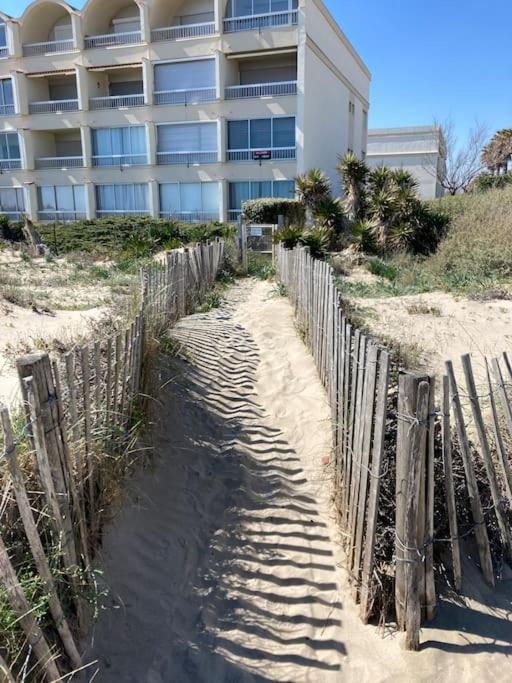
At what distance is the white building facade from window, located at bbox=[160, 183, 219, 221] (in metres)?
18.9

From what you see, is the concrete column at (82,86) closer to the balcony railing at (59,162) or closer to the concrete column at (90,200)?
the balcony railing at (59,162)

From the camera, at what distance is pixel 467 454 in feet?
10.4

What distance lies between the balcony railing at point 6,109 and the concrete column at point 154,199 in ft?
32.6

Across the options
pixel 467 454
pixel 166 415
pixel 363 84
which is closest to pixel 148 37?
pixel 363 84

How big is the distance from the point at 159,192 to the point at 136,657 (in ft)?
93.2

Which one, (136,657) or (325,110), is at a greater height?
(325,110)

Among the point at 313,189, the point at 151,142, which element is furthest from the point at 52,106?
the point at 313,189

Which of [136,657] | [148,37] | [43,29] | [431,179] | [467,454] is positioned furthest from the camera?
[431,179]

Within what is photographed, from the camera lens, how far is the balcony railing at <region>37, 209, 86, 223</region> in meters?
31.0

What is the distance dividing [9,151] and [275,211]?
748 inches

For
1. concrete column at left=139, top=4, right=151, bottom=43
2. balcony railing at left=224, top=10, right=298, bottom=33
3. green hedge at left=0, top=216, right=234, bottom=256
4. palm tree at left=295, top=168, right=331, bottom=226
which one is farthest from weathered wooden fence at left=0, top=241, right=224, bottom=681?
concrete column at left=139, top=4, right=151, bottom=43

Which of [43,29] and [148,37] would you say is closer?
[148,37]

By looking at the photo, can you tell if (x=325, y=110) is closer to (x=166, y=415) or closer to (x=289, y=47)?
(x=289, y=47)

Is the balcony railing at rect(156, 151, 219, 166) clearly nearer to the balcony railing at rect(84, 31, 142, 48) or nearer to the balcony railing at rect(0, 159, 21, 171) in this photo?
the balcony railing at rect(84, 31, 142, 48)
